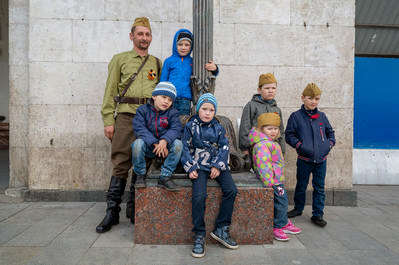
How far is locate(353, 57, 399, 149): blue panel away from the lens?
231 inches

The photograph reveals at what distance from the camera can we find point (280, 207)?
3006 mm

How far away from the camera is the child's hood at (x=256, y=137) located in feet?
10.0

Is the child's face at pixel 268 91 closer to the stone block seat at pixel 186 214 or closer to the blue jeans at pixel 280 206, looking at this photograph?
the blue jeans at pixel 280 206

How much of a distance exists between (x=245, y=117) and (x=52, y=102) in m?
3.12

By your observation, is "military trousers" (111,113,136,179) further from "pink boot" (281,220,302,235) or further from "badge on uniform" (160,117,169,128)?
"pink boot" (281,220,302,235)

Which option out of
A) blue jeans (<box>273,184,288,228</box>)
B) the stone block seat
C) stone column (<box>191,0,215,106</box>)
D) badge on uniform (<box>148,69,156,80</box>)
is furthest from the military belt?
blue jeans (<box>273,184,288,228</box>)

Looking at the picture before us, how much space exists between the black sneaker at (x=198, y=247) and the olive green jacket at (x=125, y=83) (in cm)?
163

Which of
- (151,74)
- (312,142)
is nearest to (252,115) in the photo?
(312,142)

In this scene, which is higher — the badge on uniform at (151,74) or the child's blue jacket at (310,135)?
the badge on uniform at (151,74)

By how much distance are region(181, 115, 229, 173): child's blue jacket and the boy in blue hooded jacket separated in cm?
61

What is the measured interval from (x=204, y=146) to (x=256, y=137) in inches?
27.8

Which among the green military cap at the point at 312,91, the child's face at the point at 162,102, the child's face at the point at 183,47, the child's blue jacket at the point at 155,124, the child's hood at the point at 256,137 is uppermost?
the child's face at the point at 183,47

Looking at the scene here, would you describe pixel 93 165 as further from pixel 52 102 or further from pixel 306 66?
pixel 306 66

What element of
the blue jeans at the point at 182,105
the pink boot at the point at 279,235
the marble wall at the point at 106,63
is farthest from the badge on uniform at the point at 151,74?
the pink boot at the point at 279,235
